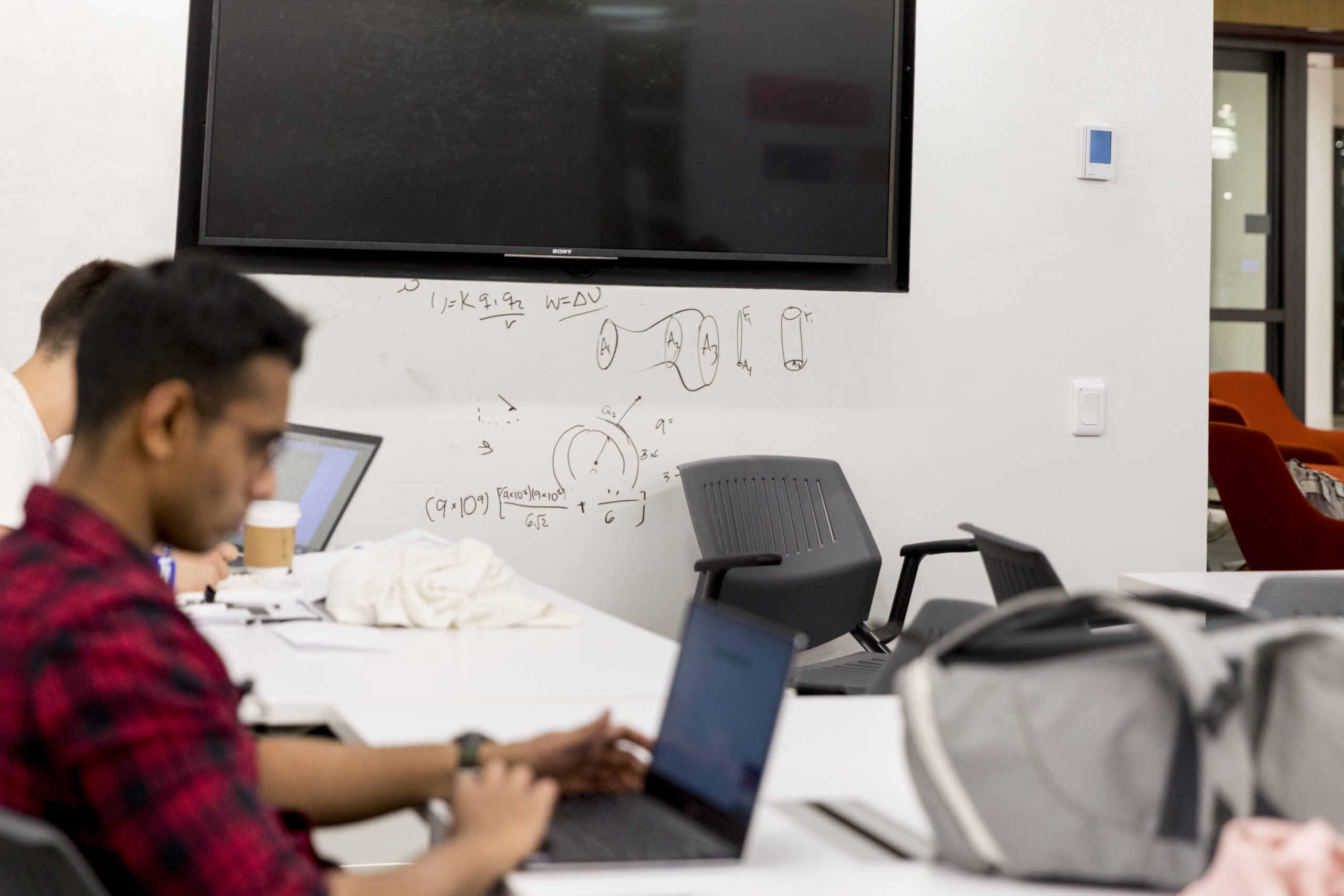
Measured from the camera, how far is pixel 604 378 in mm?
3215

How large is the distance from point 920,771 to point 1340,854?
0.30 meters

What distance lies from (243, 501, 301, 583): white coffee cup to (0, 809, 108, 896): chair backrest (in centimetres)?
140

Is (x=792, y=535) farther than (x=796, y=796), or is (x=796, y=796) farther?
(x=792, y=535)

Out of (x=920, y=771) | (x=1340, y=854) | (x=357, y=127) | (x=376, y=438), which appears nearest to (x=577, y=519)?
(x=376, y=438)

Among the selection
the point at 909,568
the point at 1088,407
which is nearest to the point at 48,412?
the point at 909,568

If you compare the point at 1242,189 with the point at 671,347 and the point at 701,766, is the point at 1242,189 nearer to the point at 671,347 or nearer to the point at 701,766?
the point at 671,347

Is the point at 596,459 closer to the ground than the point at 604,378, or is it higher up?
closer to the ground

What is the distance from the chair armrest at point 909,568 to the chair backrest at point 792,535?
77 millimetres

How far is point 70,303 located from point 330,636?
2.68 feet

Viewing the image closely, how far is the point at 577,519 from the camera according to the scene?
323 centimetres

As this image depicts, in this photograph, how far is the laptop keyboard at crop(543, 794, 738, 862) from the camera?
1.06 metres

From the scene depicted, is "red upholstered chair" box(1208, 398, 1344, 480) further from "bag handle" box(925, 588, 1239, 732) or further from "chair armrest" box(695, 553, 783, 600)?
"bag handle" box(925, 588, 1239, 732)

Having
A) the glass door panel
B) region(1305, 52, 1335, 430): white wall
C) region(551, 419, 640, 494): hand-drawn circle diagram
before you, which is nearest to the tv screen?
region(551, 419, 640, 494): hand-drawn circle diagram

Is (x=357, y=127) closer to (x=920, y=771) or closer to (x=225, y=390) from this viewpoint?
(x=225, y=390)
